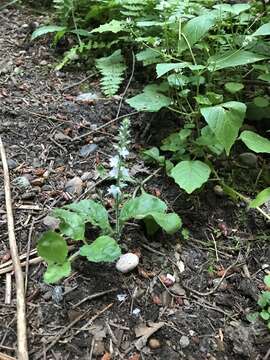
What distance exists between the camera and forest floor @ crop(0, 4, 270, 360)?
1529mm

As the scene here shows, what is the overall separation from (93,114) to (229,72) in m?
0.83

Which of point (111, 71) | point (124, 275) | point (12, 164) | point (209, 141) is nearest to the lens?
point (124, 275)

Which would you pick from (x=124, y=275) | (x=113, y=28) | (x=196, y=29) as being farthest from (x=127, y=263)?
(x=113, y=28)

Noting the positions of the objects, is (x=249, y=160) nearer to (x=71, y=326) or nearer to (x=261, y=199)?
(x=261, y=199)

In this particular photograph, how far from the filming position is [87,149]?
2.31 meters

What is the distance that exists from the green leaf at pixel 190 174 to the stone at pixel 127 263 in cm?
38

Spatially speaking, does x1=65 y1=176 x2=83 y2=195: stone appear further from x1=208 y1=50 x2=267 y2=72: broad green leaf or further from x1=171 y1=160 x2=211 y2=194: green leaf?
x1=208 y1=50 x2=267 y2=72: broad green leaf

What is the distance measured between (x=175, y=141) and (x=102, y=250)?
81cm

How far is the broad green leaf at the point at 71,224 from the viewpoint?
5.57 feet

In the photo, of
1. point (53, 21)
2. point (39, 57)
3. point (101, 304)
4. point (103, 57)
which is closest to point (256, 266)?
point (101, 304)

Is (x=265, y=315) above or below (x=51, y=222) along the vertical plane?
below

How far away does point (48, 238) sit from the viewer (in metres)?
1.62

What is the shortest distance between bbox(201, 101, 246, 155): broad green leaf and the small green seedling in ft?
1.37

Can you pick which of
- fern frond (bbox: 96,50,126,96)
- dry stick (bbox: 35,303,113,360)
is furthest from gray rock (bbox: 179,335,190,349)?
fern frond (bbox: 96,50,126,96)
